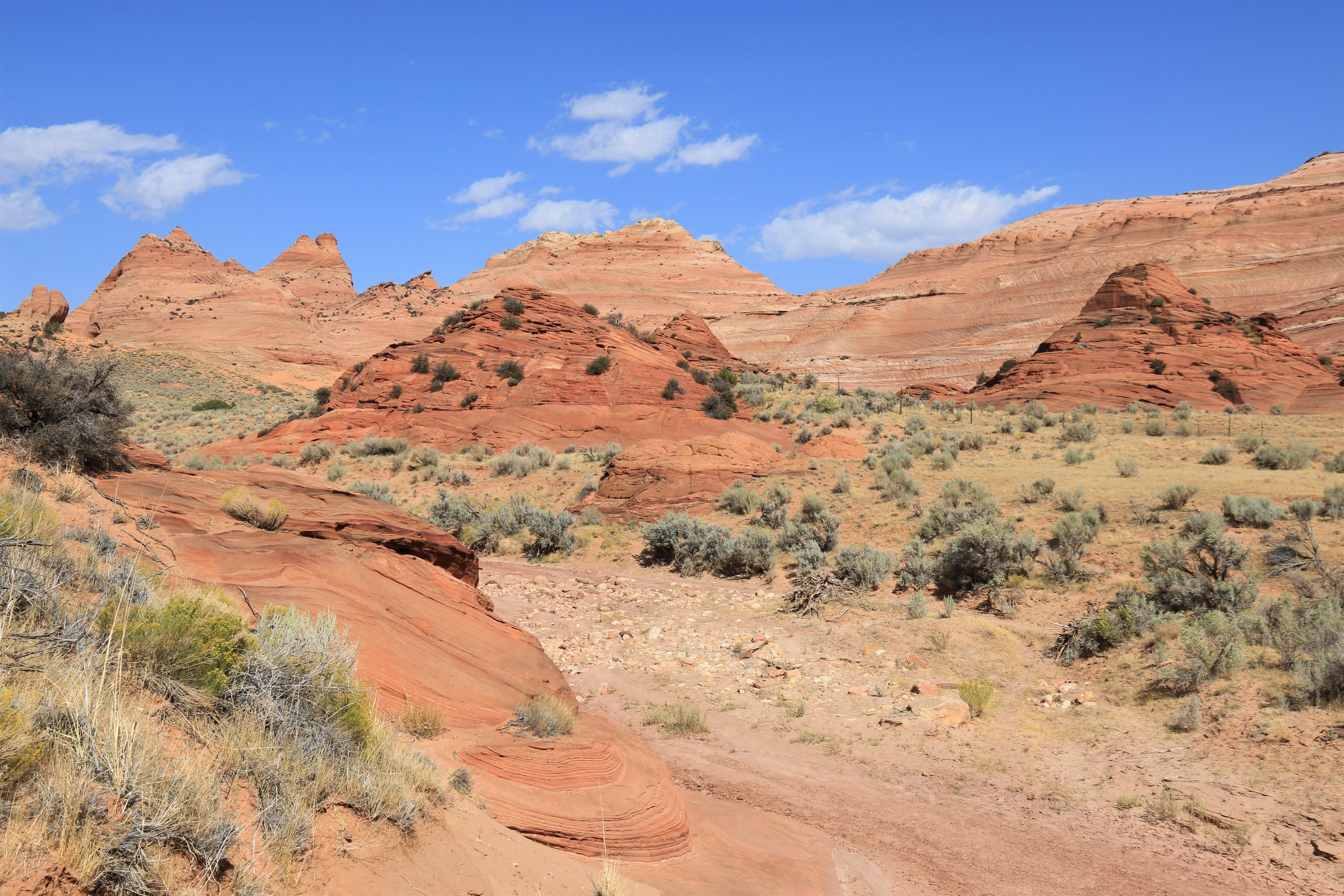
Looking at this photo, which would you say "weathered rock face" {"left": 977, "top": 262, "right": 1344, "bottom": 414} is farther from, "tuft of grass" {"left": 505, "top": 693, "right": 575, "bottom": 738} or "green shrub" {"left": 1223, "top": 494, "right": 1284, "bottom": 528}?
"tuft of grass" {"left": 505, "top": 693, "right": 575, "bottom": 738}

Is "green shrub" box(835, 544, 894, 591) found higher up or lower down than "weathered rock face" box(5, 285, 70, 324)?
lower down

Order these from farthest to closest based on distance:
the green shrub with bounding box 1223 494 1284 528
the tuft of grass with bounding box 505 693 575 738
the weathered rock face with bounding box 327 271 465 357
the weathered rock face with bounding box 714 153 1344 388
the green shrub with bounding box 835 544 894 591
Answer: the weathered rock face with bounding box 327 271 465 357 → the weathered rock face with bounding box 714 153 1344 388 → the green shrub with bounding box 835 544 894 591 → the green shrub with bounding box 1223 494 1284 528 → the tuft of grass with bounding box 505 693 575 738

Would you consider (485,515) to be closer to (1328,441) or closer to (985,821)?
(985,821)

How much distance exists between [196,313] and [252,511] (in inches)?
2963

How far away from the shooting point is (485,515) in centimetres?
1761

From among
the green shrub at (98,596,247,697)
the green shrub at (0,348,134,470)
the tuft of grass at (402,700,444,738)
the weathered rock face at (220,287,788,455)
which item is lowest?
A: the tuft of grass at (402,700,444,738)

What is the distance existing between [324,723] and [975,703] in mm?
6638

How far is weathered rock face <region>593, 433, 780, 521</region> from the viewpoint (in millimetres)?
17625

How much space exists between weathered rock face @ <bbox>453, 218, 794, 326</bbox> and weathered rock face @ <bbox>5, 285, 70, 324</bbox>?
3675 cm

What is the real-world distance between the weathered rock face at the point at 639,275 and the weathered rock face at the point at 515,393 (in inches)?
1771

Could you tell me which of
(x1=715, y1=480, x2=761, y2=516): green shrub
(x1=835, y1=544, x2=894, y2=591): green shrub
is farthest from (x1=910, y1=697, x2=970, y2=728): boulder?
(x1=715, y1=480, x2=761, y2=516): green shrub

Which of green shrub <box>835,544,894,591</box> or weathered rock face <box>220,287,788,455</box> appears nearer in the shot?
green shrub <box>835,544,894,591</box>

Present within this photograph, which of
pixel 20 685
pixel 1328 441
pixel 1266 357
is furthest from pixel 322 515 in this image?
pixel 1266 357

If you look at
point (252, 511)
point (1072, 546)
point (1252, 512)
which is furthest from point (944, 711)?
point (1252, 512)
